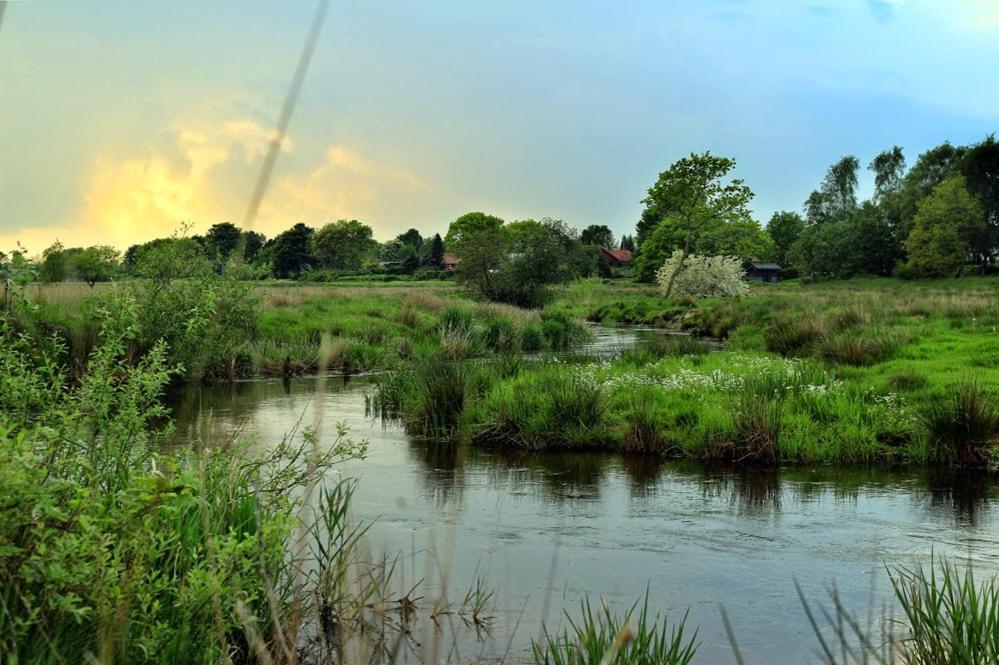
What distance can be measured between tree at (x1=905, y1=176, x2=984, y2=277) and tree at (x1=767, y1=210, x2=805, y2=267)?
131 feet

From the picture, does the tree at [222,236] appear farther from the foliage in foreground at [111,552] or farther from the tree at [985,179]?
the tree at [985,179]

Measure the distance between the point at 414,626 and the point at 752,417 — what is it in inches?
286

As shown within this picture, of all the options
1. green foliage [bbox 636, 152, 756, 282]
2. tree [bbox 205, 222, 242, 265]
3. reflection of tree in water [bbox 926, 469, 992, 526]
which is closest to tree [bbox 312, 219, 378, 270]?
green foliage [bbox 636, 152, 756, 282]

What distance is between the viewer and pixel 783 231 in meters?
113

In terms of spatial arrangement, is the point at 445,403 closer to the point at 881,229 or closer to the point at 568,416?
the point at 568,416

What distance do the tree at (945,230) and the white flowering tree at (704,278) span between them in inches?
902

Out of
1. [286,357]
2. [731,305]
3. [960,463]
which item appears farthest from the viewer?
[731,305]

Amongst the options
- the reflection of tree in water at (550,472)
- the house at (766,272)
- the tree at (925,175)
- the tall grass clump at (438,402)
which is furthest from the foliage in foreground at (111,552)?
the house at (766,272)

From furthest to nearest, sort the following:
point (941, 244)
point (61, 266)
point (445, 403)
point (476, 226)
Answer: point (476, 226) < point (941, 244) < point (61, 266) < point (445, 403)

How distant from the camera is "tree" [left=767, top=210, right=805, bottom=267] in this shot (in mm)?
112631

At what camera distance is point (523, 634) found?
6.05m

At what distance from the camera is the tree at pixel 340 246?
109812 mm

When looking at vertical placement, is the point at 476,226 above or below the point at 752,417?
above

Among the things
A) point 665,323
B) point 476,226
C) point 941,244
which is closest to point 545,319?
point 665,323
